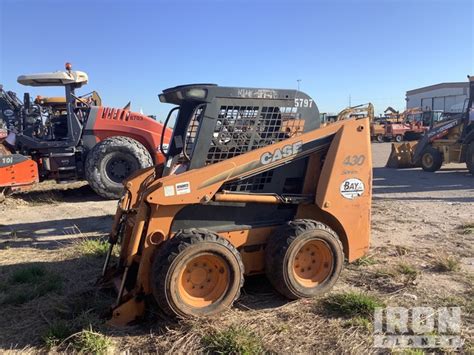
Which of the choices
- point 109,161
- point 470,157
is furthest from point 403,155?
point 109,161

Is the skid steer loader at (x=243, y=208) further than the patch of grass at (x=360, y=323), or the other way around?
the skid steer loader at (x=243, y=208)

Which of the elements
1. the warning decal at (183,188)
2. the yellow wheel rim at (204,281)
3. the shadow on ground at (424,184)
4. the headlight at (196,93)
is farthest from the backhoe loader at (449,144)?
the warning decal at (183,188)

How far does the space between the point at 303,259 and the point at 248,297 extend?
620 mm

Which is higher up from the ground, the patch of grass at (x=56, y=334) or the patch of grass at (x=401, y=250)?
the patch of grass at (x=401, y=250)

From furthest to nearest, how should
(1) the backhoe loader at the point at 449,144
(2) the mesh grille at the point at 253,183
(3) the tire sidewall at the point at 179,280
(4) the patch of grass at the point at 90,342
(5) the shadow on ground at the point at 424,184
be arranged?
(1) the backhoe loader at the point at 449,144 < (5) the shadow on ground at the point at 424,184 < (2) the mesh grille at the point at 253,183 < (3) the tire sidewall at the point at 179,280 < (4) the patch of grass at the point at 90,342

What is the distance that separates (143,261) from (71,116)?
688cm

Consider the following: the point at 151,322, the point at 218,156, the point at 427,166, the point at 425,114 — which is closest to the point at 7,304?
the point at 151,322

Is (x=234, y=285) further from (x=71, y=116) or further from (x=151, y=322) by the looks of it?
(x=71, y=116)

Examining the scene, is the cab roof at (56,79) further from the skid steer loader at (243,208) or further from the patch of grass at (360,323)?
the patch of grass at (360,323)

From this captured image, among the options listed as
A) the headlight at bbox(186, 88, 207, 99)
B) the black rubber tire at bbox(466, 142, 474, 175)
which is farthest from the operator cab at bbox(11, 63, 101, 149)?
the black rubber tire at bbox(466, 142, 474, 175)

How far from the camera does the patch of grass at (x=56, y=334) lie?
11.2 ft

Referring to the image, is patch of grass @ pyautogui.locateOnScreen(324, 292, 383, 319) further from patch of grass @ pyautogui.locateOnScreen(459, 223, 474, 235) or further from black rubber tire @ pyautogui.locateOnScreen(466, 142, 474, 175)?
black rubber tire @ pyautogui.locateOnScreen(466, 142, 474, 175)

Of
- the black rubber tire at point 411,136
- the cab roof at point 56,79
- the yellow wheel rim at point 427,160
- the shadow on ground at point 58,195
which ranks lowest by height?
the shadow on ground at point 58,195

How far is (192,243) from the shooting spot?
3539 millimetres
